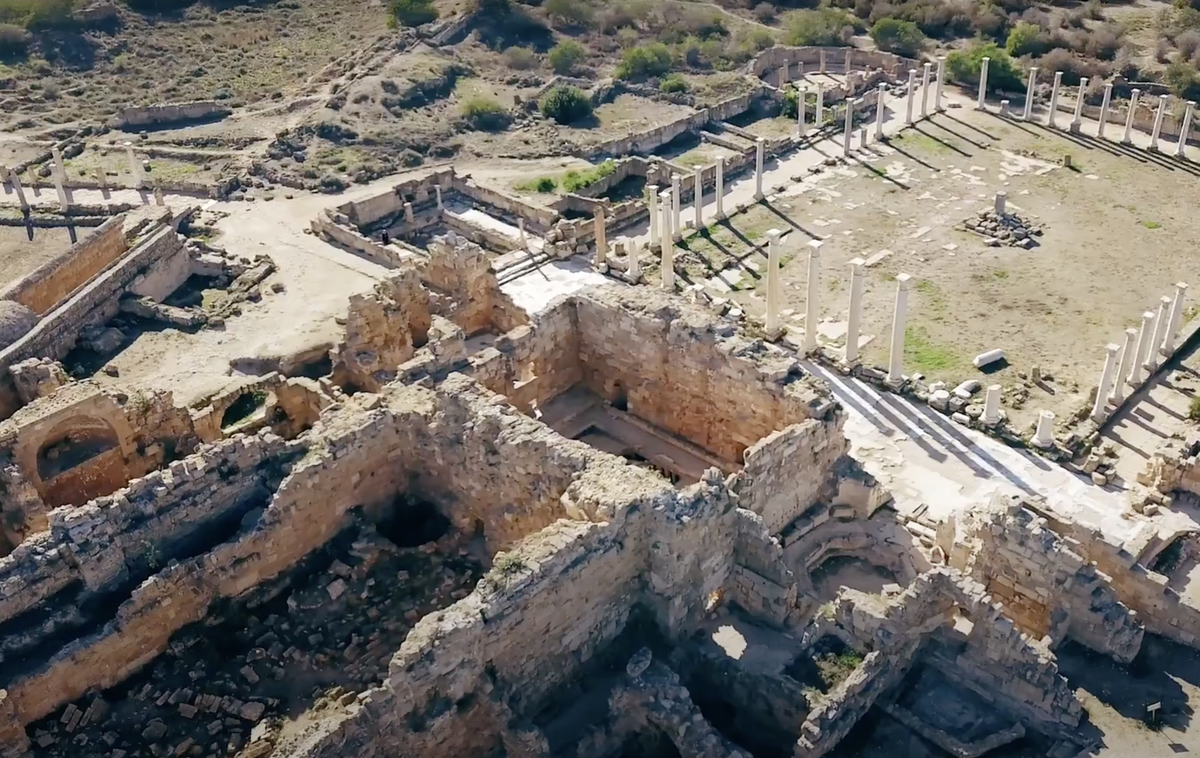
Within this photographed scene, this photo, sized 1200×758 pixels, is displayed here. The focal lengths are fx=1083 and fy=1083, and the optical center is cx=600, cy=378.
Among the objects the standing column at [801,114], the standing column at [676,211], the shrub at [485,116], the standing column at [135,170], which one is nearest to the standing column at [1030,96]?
the standing column at [801,114]

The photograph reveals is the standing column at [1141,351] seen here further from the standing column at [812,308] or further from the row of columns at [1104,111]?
the row of columns at [1104,111]

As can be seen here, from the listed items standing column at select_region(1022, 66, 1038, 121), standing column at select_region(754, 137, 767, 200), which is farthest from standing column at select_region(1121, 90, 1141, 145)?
standing column at select_region(754, 137, 767, 200)

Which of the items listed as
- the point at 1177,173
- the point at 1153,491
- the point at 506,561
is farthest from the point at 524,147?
the point at 506,561

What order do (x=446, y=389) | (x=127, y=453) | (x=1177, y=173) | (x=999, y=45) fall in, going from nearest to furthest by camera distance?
(x=446, y=389)
(x=127, y=453)
(x=1177, y=173)
(x=999, y=45)

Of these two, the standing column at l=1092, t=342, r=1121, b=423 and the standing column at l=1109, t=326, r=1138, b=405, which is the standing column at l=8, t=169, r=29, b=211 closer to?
the standing column at l=1092, t=342, r=1121, b=423

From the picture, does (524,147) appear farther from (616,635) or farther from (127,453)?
(616,635)

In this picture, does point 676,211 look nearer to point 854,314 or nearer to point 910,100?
point 854,314
